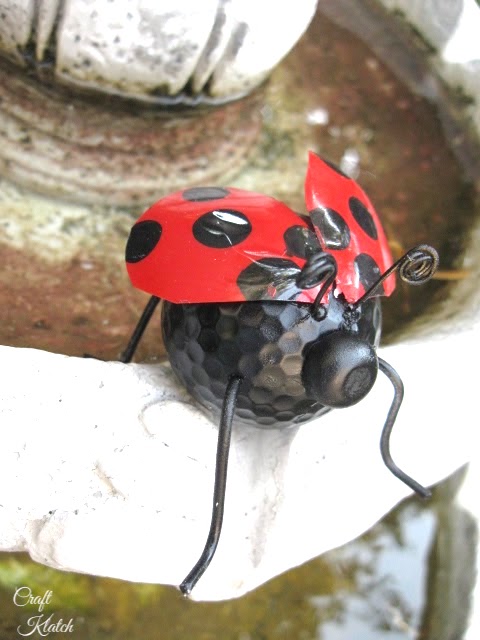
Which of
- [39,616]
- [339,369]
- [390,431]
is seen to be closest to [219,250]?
[339,369]

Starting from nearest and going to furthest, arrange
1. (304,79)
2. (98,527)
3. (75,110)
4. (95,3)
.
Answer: (98,527) < (95,3) < (75,110) < (304,79)

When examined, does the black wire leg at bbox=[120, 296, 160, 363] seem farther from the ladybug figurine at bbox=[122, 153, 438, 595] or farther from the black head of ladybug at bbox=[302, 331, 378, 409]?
the black head of ladybug at bbox=[302, 331, 378, 409]

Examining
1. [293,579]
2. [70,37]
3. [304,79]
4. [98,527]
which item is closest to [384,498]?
[98,527]

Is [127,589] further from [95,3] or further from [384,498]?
[95,3]

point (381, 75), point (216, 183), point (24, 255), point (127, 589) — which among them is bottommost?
point (127, 589)

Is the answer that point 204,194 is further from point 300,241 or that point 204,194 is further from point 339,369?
point 339,369
